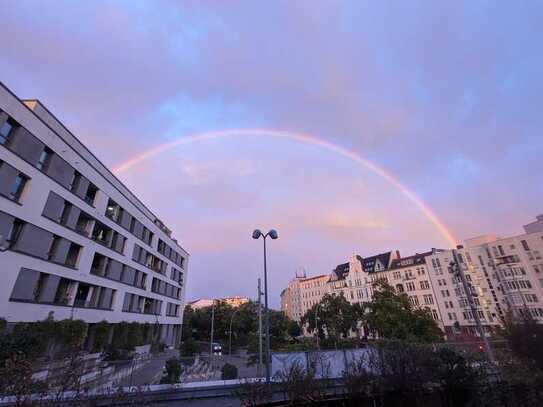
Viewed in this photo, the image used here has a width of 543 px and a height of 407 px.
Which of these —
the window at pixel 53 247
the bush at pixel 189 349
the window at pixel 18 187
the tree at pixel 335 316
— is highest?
the window at pixel 18 187

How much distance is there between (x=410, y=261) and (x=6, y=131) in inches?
3239

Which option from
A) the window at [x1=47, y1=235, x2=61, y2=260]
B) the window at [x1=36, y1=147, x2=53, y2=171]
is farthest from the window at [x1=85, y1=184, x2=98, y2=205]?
the window at [x1=36, y1=147, x2=53, y2=171]

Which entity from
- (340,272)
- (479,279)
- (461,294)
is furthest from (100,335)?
(340,272)

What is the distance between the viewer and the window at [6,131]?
63.6 ft

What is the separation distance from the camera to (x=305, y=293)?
103 meters

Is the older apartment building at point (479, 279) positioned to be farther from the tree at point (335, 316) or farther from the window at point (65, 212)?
the window at point (65, 212)

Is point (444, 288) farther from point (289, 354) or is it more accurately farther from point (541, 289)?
point (289, 354)

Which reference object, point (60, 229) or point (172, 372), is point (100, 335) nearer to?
point (60, 229)

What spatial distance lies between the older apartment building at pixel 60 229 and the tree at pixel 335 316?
1543 inches

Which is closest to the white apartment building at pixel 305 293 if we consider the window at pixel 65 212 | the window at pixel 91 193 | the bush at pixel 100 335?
the bush at pixel 100 335

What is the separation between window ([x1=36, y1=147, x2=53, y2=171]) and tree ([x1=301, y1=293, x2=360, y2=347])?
5509 cm

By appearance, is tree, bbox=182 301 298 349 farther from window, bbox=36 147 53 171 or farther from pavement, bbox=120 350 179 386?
window, bbox=36 147 53 171

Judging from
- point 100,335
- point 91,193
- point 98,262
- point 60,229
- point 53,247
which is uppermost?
point 91,193

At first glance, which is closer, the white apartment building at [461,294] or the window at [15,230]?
the window at [15,230]
